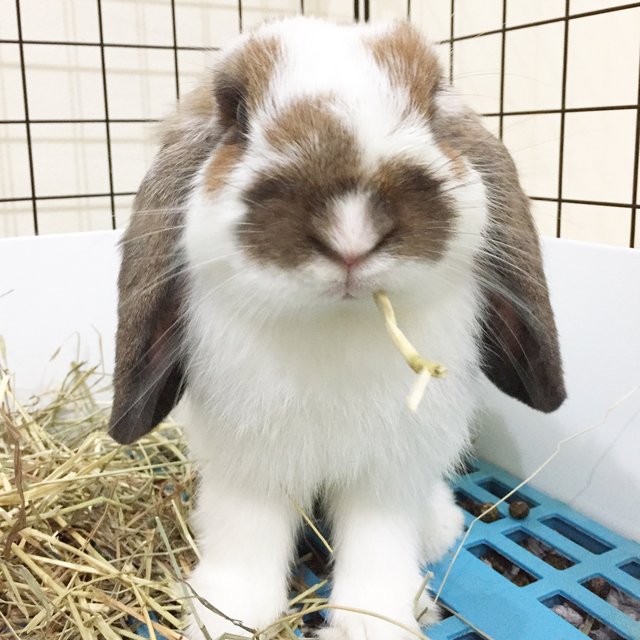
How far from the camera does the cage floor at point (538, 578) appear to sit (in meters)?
0.89

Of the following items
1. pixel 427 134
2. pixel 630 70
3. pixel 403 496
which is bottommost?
pixel 403 496

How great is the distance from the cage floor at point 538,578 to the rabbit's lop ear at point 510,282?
244 mm

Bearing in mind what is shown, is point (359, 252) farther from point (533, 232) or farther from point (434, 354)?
point (533, 232)

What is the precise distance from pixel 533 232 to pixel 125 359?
0.49 m

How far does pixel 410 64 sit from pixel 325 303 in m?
0.25

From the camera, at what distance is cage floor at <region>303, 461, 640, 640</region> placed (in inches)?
35.1

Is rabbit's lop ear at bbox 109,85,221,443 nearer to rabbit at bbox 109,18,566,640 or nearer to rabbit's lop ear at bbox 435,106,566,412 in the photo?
rabbit at bbox 109,18,566,640

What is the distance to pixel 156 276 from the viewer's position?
796 mm

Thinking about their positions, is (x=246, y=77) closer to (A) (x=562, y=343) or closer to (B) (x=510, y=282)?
(B) (x=510, y=282)

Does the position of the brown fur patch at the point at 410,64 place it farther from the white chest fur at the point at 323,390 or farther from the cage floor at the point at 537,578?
the cage floor at the point at 537,578

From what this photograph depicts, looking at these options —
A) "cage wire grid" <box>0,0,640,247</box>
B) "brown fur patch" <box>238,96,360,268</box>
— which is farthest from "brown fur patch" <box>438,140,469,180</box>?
"cage wire grid" <box>0,0,640,247</box>

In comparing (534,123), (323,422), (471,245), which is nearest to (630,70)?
(534,123)

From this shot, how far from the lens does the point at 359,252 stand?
0.59m

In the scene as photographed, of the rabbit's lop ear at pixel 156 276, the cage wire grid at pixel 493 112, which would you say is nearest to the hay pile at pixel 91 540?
the rabbit's lop ear at pixel 156 276
